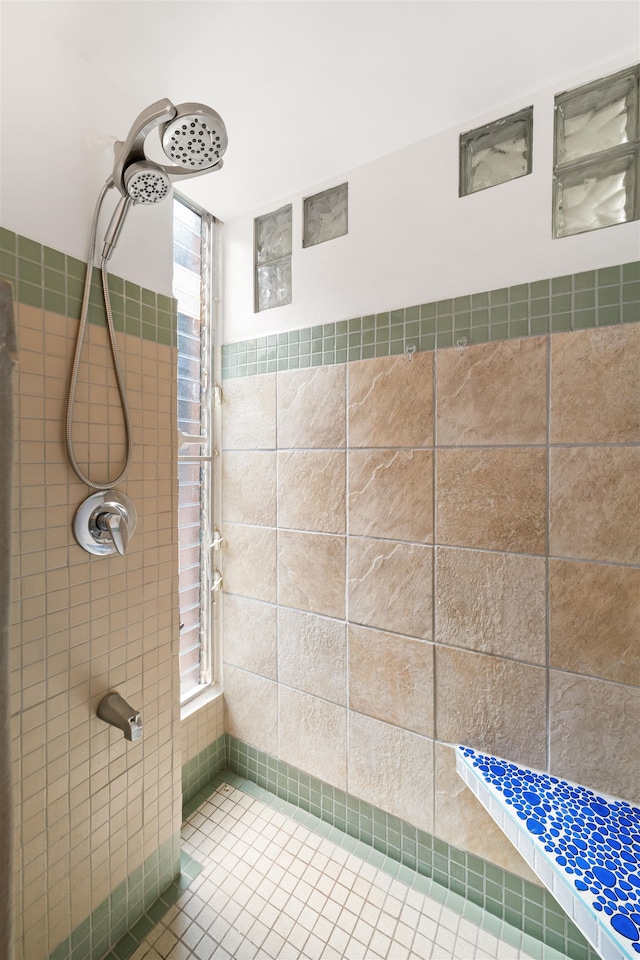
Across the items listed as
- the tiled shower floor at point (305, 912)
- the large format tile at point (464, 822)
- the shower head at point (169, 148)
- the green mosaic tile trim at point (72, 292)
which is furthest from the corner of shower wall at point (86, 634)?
the large format tile at point (464, 822)

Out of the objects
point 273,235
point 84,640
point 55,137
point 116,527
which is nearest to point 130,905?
point 84,640

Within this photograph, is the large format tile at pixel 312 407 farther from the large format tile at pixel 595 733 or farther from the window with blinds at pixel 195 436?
the large format tile at pixel 595 733

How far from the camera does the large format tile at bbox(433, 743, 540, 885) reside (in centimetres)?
109

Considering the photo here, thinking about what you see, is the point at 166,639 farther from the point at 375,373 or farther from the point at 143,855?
the point at 375,373

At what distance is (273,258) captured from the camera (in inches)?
59.3

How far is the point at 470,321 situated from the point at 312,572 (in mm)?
883

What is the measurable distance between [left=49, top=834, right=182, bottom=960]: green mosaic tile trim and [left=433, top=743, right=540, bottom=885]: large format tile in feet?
2.46

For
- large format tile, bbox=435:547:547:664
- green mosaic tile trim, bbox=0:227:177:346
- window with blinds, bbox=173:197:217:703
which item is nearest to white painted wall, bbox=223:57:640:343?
window with blinds, bbox=173:197:217:703

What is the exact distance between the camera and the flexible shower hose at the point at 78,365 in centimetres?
93

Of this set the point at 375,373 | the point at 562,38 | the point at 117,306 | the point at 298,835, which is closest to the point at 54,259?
the point at 117,306

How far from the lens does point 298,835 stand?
53.8 inches

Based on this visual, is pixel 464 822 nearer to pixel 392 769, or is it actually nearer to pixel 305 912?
pixel 392 769

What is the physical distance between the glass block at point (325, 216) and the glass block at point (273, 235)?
77 millimetres

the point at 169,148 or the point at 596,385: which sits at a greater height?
the point at 169,148
